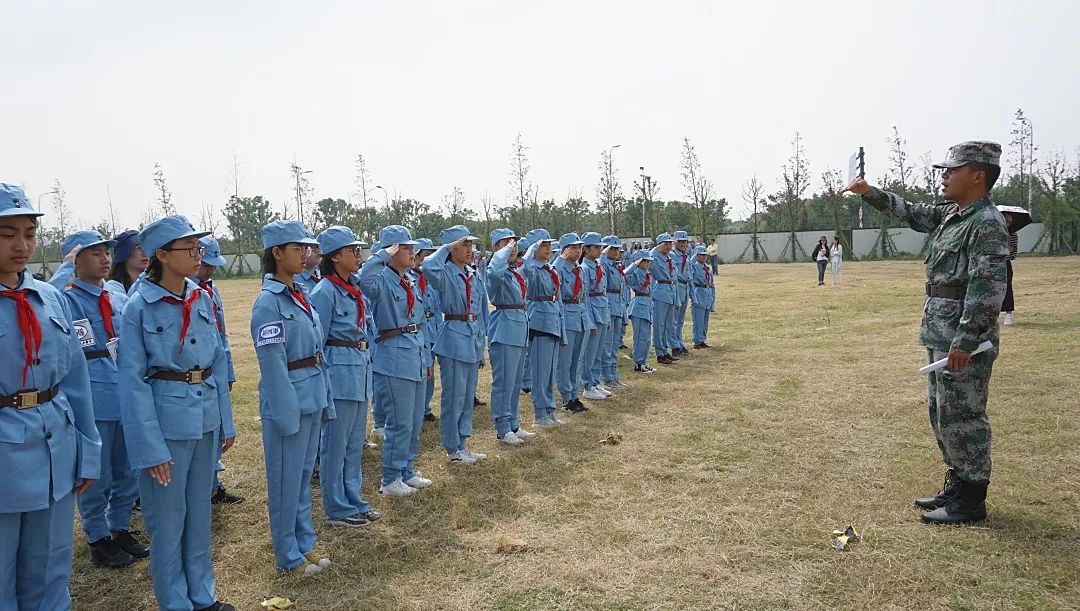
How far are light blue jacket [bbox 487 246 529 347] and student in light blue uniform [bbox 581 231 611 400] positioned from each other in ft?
6.80

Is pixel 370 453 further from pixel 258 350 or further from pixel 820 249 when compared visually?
pixel 820 249

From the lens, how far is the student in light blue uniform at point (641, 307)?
10453 millimetres

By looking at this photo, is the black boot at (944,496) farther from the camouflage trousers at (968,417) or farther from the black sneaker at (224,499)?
the black sneaker at (224,499)

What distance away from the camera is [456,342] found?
6.04m

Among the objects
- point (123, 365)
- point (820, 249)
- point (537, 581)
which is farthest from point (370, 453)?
point (820, 249)

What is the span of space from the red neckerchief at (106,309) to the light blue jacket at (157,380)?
54.5 inches

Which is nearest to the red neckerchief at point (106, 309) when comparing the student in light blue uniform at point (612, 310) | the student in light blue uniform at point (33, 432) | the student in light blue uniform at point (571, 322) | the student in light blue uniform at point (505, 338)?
the student in light blue uniform at point (33, 432)

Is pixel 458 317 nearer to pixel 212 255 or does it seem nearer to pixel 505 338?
pixel 505 338

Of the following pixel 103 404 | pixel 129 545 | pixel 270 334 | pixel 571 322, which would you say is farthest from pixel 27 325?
pixel 571 322

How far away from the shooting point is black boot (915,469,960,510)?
4590 mm

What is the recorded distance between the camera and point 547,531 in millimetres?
4652

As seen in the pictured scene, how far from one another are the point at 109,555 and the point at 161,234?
7.47 ft

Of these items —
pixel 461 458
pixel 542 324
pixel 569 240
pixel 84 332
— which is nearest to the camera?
pixel 84 332

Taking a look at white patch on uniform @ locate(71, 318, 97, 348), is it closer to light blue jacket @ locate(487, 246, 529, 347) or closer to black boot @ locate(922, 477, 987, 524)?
light blue jacket @ locate(487, 246, 529, 347)
